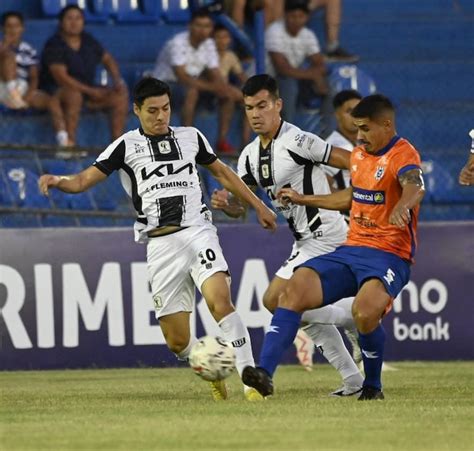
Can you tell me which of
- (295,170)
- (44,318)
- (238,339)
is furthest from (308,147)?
(44,318)

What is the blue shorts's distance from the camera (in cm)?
860

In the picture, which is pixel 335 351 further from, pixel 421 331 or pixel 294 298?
pixel 421 331

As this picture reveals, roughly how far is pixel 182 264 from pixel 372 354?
1.51 metres

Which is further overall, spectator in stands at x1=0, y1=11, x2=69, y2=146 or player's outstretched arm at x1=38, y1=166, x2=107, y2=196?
spectator in stands at x1=0, y1=11, x2=69, y2=146

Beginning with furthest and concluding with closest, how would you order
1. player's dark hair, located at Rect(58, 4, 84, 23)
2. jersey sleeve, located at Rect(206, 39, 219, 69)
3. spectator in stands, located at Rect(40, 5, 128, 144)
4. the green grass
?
jersey sleeve, located at Rect(206, 39, 219, 69), player's dark hair, located at Rect(58, 4, 84, 23), spectator in stands, located at Rect(40, 5, 128, 144), the green grass

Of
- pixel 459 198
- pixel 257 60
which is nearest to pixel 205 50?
pixel 257 60

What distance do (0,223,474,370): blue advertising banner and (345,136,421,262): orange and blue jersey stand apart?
4583 mm

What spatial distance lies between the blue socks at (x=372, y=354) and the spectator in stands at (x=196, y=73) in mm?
7467

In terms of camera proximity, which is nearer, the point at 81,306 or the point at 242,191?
the point at 242,191

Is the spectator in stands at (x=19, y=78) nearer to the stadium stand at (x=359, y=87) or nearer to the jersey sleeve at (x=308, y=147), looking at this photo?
the stadium stand at (x=359, y=87)

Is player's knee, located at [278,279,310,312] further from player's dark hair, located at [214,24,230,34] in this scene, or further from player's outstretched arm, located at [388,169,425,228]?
player's dark hair, located at [214,24,230,34]

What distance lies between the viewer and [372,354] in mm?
8672

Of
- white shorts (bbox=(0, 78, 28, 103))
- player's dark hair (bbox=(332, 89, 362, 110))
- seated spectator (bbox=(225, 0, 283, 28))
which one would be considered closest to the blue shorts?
player's dark hair (bbox=(332, 89, 362, 110))

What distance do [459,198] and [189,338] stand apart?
21.7 ft
